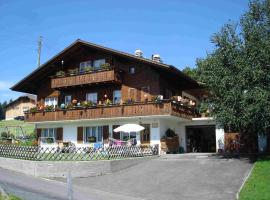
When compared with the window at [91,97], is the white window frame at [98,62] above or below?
above

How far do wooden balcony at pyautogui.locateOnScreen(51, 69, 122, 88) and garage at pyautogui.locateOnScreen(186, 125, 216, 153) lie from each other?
8.38 m

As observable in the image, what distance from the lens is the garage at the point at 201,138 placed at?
36.0 metres

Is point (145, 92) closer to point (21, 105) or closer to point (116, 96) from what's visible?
point (116, 96)

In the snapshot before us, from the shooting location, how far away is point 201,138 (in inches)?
1476

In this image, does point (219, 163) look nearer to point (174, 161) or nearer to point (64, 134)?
point (174, 161)

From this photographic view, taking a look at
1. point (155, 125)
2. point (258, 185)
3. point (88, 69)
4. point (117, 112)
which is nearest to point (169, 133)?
point (155, 125)

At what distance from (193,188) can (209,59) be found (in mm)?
10903

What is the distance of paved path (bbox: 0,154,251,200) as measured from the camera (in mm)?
16547

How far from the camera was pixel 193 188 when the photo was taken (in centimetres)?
1803

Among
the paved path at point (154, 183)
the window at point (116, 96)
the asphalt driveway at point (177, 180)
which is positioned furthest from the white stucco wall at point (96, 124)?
the paved path at point (154, 183)

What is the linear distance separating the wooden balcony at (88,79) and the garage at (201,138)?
8377 mm

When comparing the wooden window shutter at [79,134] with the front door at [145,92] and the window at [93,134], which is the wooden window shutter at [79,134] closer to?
the window at [93,134]

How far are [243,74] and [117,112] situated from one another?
1195 centimetres

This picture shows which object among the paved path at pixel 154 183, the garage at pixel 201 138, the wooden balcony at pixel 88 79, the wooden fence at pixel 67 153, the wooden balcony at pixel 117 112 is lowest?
the paved path at pixel 154 183
